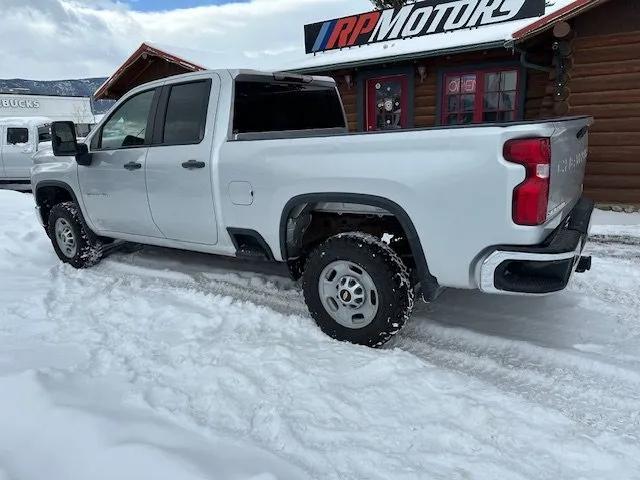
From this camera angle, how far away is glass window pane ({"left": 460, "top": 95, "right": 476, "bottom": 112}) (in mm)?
9898

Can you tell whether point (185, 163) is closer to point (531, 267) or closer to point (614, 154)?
point (531, 267)

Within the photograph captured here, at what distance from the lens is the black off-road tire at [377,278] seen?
3.08 m

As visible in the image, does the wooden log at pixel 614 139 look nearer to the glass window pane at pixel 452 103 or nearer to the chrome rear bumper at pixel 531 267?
the glass window pane at pixel 452 103

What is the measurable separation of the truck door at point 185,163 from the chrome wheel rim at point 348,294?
1098 mm

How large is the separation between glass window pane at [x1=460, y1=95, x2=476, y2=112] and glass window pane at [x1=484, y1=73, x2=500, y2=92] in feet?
1.04

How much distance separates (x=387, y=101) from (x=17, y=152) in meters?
10.3

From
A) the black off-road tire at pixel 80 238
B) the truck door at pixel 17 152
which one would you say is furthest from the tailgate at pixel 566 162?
the truck door at pixel 17 152

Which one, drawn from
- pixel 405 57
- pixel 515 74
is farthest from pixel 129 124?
pixel 515 74

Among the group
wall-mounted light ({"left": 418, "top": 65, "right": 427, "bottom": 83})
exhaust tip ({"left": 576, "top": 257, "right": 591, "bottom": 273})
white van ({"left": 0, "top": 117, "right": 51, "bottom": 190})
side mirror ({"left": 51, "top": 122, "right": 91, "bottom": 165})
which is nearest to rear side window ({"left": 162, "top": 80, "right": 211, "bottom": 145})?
side mirror ({"left": 51, "top": 122, "right": 91, "bottom": 165})

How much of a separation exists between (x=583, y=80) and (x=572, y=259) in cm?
666

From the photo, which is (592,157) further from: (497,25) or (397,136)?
(397,136)

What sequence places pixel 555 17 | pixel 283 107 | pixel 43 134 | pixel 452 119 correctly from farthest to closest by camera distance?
pixel 43 134 < pixel 452 119 < pixel 555 17 < pixel 283 107

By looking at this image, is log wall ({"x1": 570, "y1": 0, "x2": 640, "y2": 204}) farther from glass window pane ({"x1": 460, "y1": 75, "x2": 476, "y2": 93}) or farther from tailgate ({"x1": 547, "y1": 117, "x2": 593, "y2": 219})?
tailgate ({"x1": 547, "y1": 117, "x2": 593, "y2": 219})

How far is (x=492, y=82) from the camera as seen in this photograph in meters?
9.61
